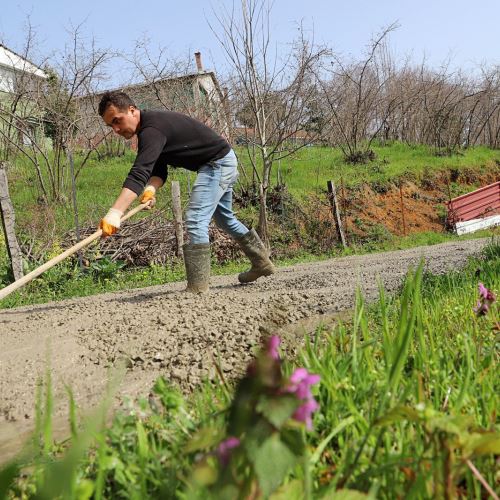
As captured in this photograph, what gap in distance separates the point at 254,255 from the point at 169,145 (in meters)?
1.34

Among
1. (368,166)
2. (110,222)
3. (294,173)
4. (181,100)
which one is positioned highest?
(181,100)

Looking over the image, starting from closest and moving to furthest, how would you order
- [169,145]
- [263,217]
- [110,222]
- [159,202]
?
[110,222] < [169,145] < [263,217] < [159,202]

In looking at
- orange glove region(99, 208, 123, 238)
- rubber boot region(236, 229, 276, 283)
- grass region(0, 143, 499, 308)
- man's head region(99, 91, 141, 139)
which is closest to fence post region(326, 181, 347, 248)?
grass region(0, 143, 499, 308)

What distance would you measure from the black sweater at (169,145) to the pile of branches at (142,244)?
14.4 feet

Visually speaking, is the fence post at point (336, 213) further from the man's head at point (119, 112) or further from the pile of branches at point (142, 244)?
the man's head at point (119, 112)

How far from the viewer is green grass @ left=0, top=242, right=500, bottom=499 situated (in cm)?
74

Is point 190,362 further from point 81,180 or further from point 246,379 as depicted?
point 81,180

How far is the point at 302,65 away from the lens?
12516 millimetres

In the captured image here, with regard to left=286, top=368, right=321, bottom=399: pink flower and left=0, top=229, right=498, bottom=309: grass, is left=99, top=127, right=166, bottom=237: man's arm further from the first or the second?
left=0, top=229, right=498, bottom=309: grass

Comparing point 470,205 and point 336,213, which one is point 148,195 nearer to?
point 336,213

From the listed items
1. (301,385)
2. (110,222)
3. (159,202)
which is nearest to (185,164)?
(110,222)

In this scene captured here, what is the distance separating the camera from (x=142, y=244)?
29.4ft

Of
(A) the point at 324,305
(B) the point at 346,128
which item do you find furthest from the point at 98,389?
(B) the point at 346,128

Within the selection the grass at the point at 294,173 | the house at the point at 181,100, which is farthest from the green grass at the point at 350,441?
the house at the point at 181,100
